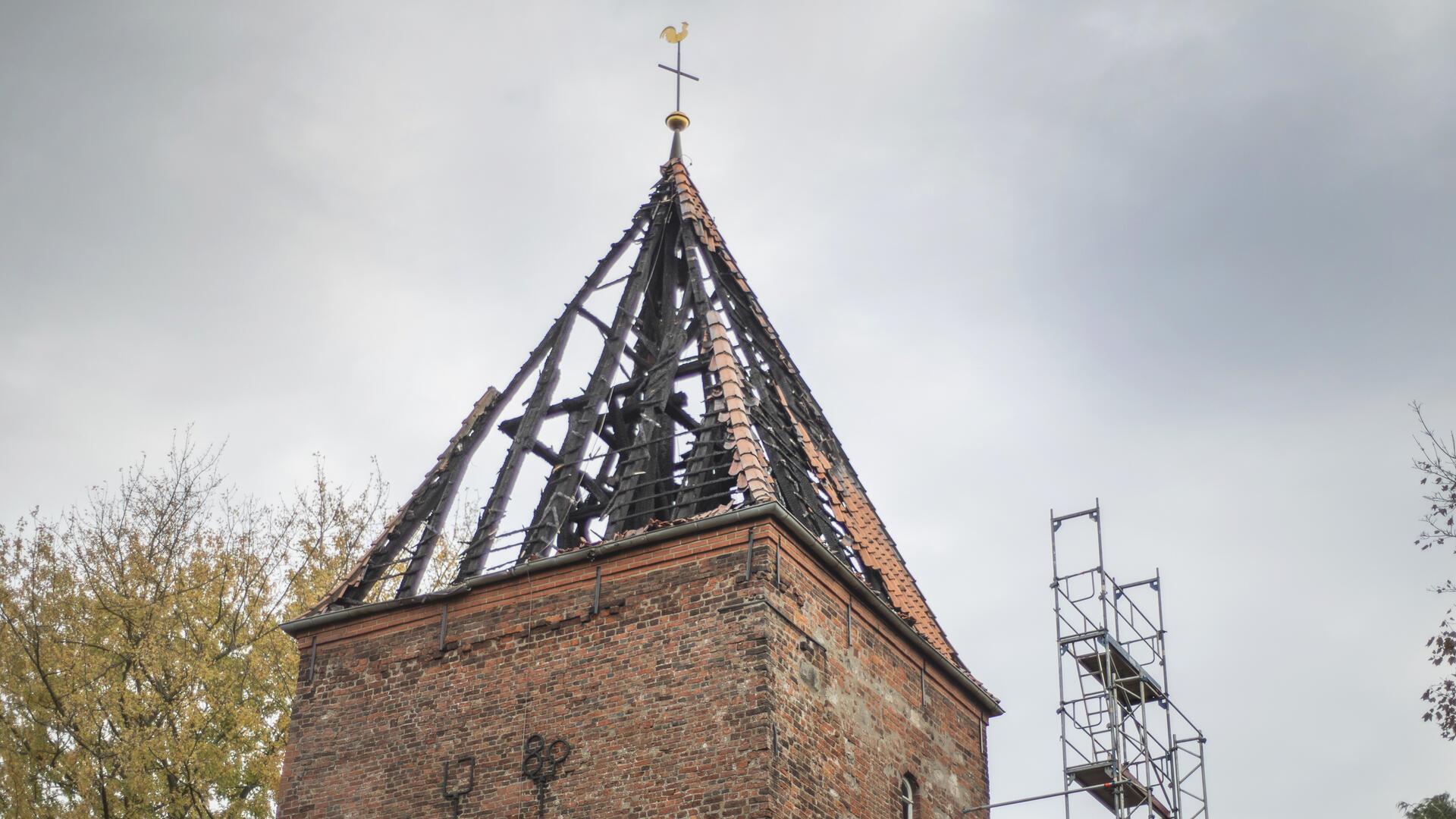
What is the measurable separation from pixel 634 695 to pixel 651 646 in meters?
0.49

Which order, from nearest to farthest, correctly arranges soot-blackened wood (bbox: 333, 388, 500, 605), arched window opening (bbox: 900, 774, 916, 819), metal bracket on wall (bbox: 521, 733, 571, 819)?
metal bracket on wall (bbox: 521, 733, 571, 819) → arched window opening (bbox: 900, 774, 916, 819) → soot-blackened wood (bbox: 333, 388, 500, 605)

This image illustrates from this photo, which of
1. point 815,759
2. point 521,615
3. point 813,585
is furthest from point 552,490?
point 815,759

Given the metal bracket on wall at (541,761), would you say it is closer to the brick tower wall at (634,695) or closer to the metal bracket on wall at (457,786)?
the brick tower wall at (634,695)

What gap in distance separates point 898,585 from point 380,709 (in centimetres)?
615

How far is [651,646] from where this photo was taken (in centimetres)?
1488

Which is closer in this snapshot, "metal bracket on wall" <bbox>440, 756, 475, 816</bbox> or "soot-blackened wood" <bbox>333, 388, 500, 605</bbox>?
"metal bracket on wall" <bbox>440, 756, 475, 816</bbox>

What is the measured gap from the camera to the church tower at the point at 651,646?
47.3 ft

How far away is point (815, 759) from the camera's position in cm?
1457

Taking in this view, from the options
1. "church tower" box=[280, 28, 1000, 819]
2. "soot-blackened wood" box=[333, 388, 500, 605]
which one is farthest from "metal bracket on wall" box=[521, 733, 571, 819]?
"soot-blackened wood" box=[333, 388, 500, 605]

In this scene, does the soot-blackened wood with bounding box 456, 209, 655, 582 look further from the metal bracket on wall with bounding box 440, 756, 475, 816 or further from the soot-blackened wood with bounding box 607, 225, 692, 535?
the metal bracket on wall with bounding box 440, 756, 475, 816

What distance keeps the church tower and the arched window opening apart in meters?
0.03

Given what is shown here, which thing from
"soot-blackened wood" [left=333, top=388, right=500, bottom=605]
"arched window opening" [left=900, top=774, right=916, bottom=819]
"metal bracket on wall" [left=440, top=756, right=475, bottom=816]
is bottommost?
"metal bracket on wall" [left=440, top=756, right=475, bottom=816]

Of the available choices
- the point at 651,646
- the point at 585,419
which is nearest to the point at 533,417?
the point at 585,419

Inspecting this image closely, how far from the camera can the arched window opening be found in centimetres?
1619
